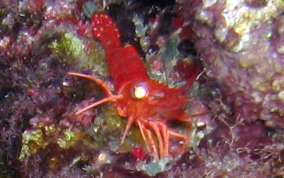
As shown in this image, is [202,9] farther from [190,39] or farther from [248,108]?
[248,108]

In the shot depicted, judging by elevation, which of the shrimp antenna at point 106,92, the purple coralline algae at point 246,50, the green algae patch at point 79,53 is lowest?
the purple coralline algae at point 246,50

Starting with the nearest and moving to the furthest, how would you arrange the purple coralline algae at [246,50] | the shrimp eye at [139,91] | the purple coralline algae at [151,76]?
the purple coralline algae at [246,50], the purple coralline algae at [151,76], the shrimp eye at [139,91]

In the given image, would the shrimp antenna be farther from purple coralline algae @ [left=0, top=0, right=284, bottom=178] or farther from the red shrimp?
purple coralline algae @ [left=0, top=0, right=284, bottom=178]

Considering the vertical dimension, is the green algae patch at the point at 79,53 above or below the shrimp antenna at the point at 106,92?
above

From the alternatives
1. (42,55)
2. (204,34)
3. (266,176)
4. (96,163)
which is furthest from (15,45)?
(266,176)

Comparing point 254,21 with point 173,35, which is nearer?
point 254,21

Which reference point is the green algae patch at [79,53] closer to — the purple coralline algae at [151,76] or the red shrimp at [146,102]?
the purple coralline algae at [151,76]

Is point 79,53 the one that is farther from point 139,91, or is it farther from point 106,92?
point 139,91

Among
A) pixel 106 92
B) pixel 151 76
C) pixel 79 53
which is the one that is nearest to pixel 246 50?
pixel 151 76

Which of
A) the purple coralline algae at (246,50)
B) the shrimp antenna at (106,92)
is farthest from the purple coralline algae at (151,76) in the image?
the shrimp antenna at (106,92)
